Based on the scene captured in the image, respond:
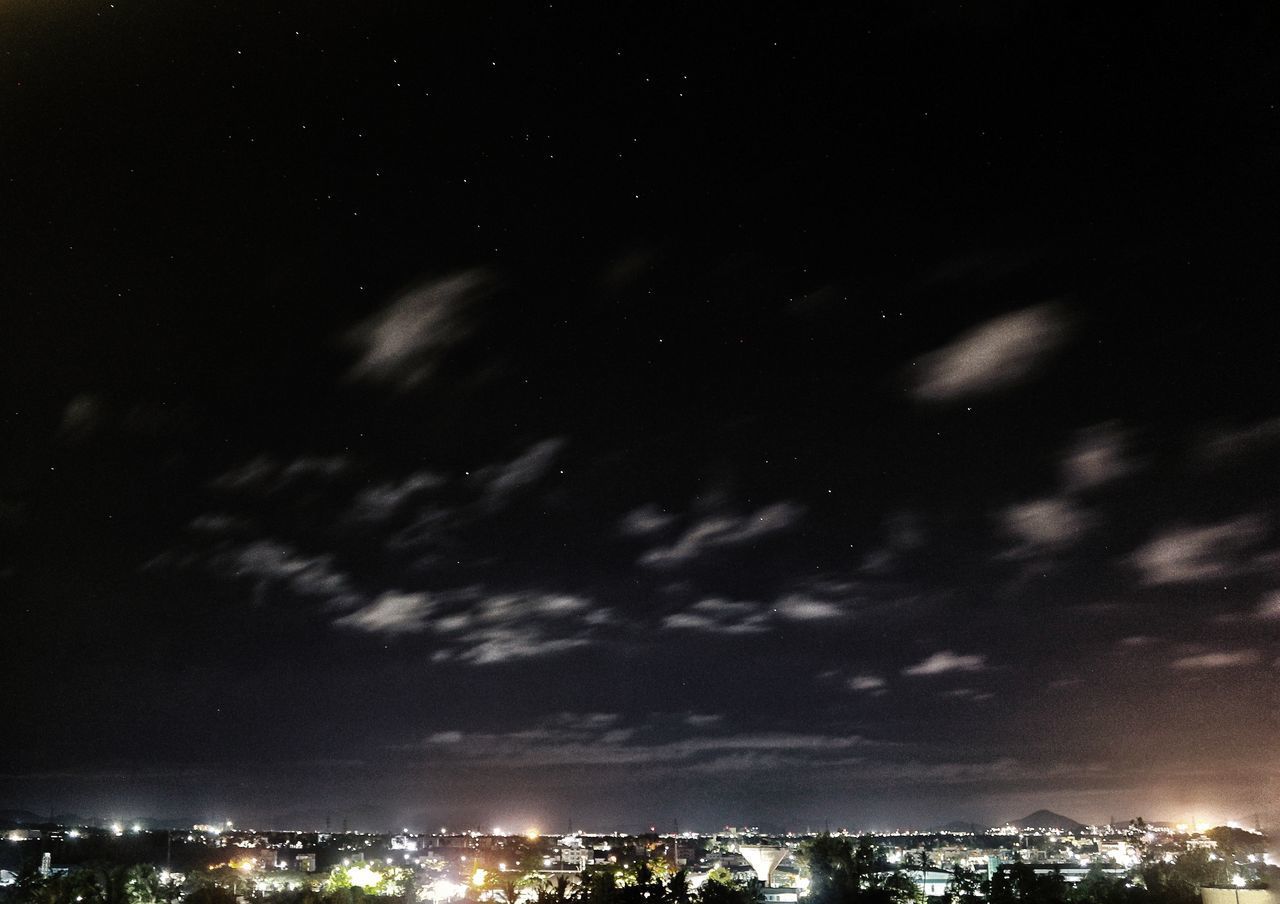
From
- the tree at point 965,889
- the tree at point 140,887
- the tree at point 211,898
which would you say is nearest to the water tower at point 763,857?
the tree at point 965,889

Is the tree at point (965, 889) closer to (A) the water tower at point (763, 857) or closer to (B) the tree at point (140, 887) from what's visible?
(B) the tree at point (140, 887)

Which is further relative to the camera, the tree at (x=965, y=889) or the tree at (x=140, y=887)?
the tree at (x=965, y=889)

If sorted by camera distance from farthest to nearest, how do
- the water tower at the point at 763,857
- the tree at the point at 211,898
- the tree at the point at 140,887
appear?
1. the water tower at the point at 763,857
2. the tree at the point at 140,887
3. the tree at the point at 211,898

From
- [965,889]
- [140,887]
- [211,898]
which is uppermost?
[211,898]

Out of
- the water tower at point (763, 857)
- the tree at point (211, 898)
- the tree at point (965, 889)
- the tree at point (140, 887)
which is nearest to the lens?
the tree at point (211, 898)

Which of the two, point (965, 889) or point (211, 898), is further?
point (965, 889)

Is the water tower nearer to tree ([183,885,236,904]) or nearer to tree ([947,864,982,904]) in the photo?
tree ([947,864,982,904])

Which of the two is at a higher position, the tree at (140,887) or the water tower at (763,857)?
the tree at (140,887)

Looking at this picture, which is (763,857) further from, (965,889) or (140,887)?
(140,887)

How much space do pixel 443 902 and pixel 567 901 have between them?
22380mm

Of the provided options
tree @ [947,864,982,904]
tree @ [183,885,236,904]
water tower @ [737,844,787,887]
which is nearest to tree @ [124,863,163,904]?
tree @ [183,885,236,904]

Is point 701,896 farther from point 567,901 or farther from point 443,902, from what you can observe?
point 443,902

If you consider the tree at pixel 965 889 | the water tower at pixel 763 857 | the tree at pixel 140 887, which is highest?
the tree at pixel 140 887

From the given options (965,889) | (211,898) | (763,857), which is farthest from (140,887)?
(763,857)
